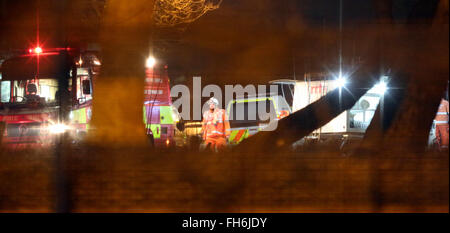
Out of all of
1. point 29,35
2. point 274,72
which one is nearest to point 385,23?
point 274,72

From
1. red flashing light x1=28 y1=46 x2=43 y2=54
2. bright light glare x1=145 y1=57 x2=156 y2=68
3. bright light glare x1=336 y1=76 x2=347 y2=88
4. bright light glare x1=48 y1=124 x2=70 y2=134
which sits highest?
red flashing light x1=28 y1=46 x2=43 y2=54

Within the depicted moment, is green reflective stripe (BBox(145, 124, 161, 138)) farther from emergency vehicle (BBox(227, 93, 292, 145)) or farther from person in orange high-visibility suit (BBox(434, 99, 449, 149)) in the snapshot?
person in orange high-visibility suit (BBox(434, 99, 449, 149))

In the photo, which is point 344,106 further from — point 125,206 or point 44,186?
point 44,186

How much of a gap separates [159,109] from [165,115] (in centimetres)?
33

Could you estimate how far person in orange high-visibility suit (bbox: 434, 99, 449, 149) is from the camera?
5679mm

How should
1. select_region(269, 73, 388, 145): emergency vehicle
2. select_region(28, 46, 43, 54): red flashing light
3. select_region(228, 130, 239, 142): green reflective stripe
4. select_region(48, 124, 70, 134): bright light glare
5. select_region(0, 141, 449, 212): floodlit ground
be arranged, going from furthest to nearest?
select_region(269, 73, 388, 145): emergency vehicle
select_region(228, 130, 239, 142): green reflective stripe
select_region(28, 46, 43, 54): red flashing light
select_region(0, 141, 449, 212): floodlit ground
select_region(48, 124, 70, 134): bright light glare

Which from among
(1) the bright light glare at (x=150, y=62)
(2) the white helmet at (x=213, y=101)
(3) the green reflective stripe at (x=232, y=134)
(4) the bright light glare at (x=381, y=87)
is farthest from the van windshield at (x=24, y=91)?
(4) the bright light glare at (x=381, y=87)

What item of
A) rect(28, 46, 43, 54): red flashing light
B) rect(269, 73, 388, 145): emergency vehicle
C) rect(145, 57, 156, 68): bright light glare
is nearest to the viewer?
rect(145, 57, 156, 68): bright light glare

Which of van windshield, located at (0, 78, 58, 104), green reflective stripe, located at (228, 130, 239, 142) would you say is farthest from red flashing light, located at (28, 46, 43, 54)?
green reflective stripe, located at (228, 130, 239, 142)

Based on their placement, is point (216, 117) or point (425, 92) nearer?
point (425, 92)

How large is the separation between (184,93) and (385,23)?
312cm

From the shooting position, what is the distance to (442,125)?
6.43 m
